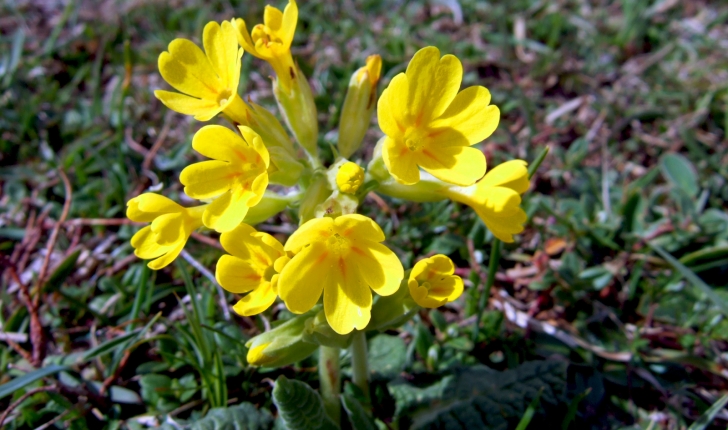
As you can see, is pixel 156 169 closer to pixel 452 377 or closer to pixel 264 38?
pixel 264 38

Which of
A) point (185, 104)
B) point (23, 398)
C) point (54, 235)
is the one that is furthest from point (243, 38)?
point (23, 398)

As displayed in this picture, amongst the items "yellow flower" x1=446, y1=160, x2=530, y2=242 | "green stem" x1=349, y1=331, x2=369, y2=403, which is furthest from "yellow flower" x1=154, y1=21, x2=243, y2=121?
"green stem" x1=349, y1=331, x2=369, y2=403

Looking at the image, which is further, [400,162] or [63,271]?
[63,271]

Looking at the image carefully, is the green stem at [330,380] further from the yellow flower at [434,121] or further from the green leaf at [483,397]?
the yellow flower at [434,121]

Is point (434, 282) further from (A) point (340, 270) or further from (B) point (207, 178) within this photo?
(B) point (207, 178)

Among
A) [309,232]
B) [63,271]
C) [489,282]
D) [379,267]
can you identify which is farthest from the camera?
[63,271]

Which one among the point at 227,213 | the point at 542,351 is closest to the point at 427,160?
the point at 227,213

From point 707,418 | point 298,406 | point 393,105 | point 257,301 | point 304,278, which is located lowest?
point 707,418
